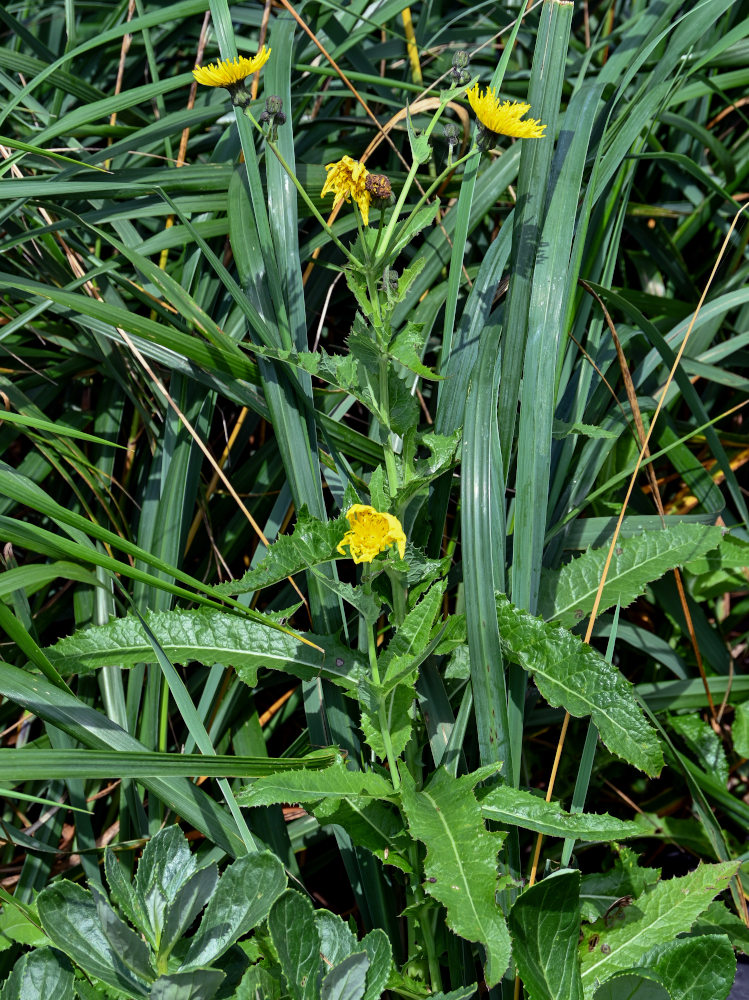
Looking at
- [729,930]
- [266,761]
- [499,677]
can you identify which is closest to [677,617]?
[729,930]

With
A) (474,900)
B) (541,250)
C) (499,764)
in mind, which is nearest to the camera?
(474,900)

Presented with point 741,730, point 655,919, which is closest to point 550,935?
point 655,919

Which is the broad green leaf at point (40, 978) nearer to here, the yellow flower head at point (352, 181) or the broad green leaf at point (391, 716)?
the broad green leaf at point (391, 716)

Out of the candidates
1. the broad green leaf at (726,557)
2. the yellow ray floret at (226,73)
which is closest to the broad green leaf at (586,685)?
the broad green leaf at (726,557)

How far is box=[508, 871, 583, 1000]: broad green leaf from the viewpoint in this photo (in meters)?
1.05

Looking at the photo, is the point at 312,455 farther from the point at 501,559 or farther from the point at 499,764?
the point at 499,764

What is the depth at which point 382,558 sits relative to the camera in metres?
1.09

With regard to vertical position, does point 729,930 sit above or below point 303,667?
below

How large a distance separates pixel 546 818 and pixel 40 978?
656 millimetres

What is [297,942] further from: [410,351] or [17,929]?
[410,351]

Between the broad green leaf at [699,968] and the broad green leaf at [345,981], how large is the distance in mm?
414

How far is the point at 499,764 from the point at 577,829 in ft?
0.39

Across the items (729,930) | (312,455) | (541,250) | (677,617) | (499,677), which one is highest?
(541,250)

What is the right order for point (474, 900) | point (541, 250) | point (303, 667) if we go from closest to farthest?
point (474, 900)
point (303, 667)
point (541, 250)
